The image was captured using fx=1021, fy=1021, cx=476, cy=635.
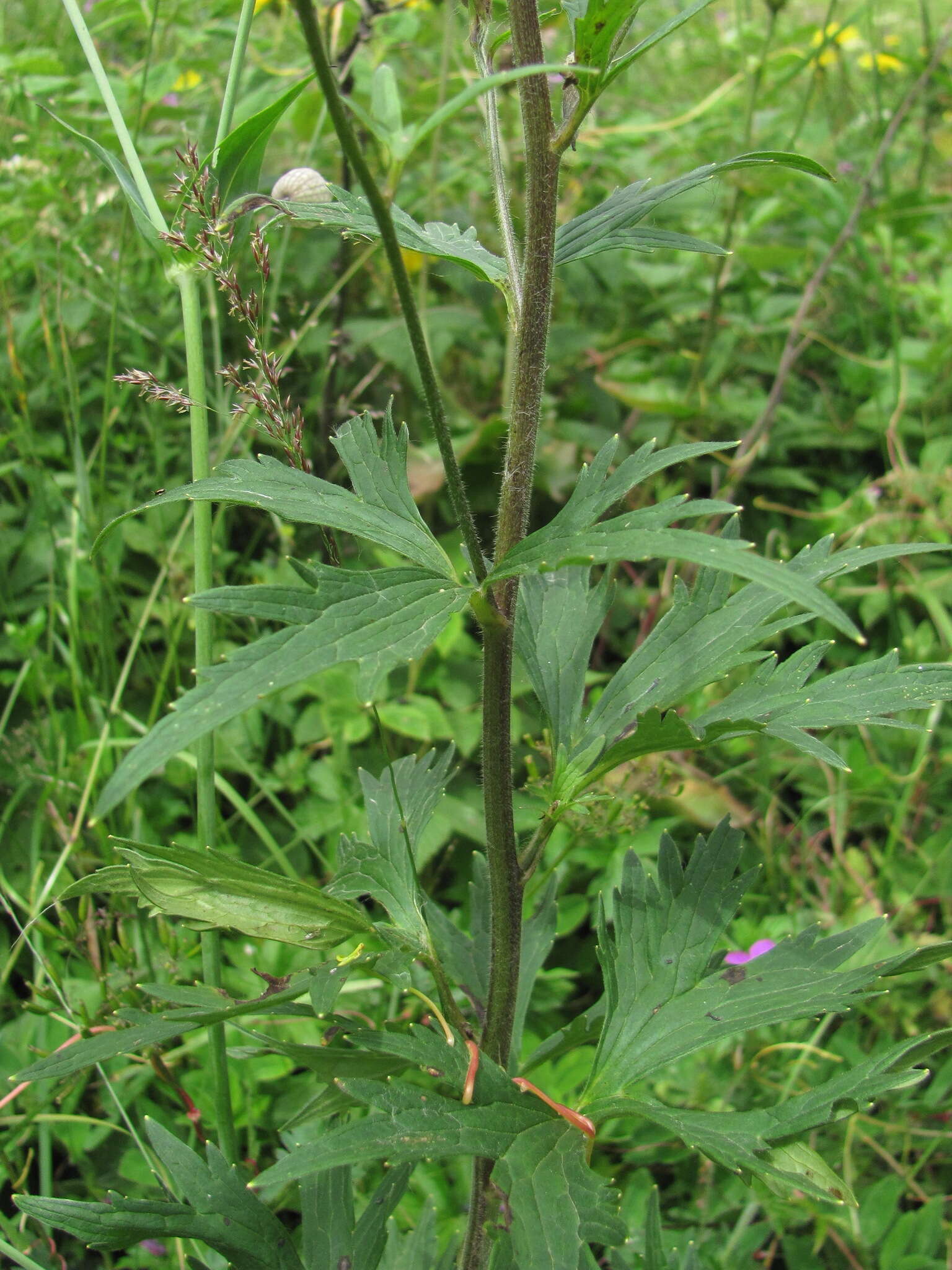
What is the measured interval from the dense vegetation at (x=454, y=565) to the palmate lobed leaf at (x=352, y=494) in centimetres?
5

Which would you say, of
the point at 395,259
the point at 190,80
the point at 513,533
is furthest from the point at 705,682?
the point at 190,80

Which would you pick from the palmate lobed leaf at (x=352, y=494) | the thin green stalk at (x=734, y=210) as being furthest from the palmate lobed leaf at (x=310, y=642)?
the thin green stalk at (x=734, y=210)

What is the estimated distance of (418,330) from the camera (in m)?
0.76

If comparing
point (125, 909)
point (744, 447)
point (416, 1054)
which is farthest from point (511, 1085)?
point (744, 447)

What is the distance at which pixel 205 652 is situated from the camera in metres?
1.12

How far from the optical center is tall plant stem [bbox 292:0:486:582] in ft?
Answer: 2.17

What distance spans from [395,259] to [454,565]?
0.33 m

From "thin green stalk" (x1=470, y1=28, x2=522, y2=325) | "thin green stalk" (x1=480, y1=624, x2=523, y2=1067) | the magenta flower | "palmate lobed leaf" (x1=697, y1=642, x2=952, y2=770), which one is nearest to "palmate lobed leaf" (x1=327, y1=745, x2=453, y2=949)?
"thin green stalk" (x1=480, y1=624, x2=523, y2=1067)

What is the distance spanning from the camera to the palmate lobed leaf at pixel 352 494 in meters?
0.80

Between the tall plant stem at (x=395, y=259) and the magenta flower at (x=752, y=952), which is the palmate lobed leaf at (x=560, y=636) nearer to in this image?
the tall plant stem at (x=395, y=259)

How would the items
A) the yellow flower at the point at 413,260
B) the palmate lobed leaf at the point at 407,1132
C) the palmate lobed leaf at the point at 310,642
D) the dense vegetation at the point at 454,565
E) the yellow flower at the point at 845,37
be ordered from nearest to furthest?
the palmate lobed leaf at the point at 310,642 < the palmate lobed leaf at the point at 407,1132 < the dense vegetation at the point at 454,565 < the yellow flower at the point at 413,260 < the yellow flower at the point at 845,37

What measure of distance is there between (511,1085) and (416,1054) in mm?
97

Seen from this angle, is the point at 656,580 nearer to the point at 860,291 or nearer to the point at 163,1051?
the point at 860,291

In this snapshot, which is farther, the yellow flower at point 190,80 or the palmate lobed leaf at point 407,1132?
the yellow flower at point 190,80
